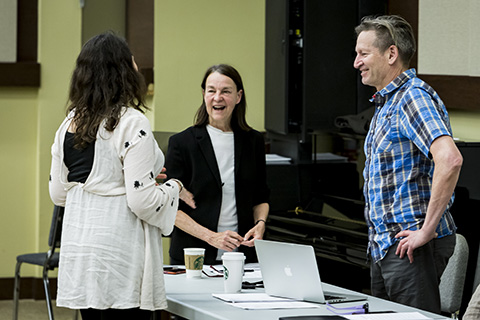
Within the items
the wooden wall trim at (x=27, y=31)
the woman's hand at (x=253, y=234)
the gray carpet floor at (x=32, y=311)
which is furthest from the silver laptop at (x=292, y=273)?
the wooden wall trim at (x=27, y=31)

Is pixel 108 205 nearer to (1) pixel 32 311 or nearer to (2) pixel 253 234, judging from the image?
(2) pixel 253 234

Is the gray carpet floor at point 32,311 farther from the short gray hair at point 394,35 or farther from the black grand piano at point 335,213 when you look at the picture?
the short gray hair at point 394,35

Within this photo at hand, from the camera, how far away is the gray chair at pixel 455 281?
2971 millimetres

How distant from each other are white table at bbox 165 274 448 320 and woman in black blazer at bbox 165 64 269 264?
0.35 meters

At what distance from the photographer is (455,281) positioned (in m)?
2.97

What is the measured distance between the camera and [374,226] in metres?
2.57

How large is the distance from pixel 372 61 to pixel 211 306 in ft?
3.05

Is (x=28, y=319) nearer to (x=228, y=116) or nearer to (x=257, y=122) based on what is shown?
(x=257, y=122)

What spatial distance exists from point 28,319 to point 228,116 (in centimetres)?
266

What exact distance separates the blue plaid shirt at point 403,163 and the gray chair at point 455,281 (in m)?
0.50

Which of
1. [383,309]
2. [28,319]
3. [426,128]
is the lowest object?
[28,319]

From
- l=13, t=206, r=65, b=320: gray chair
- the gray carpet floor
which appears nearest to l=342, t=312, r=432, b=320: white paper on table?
l=13, t=206, r=65, b=320: gray chair

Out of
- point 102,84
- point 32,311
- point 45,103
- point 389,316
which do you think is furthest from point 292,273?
point 45,103

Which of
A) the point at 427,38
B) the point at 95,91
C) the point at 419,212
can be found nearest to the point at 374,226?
the point at 419,212
